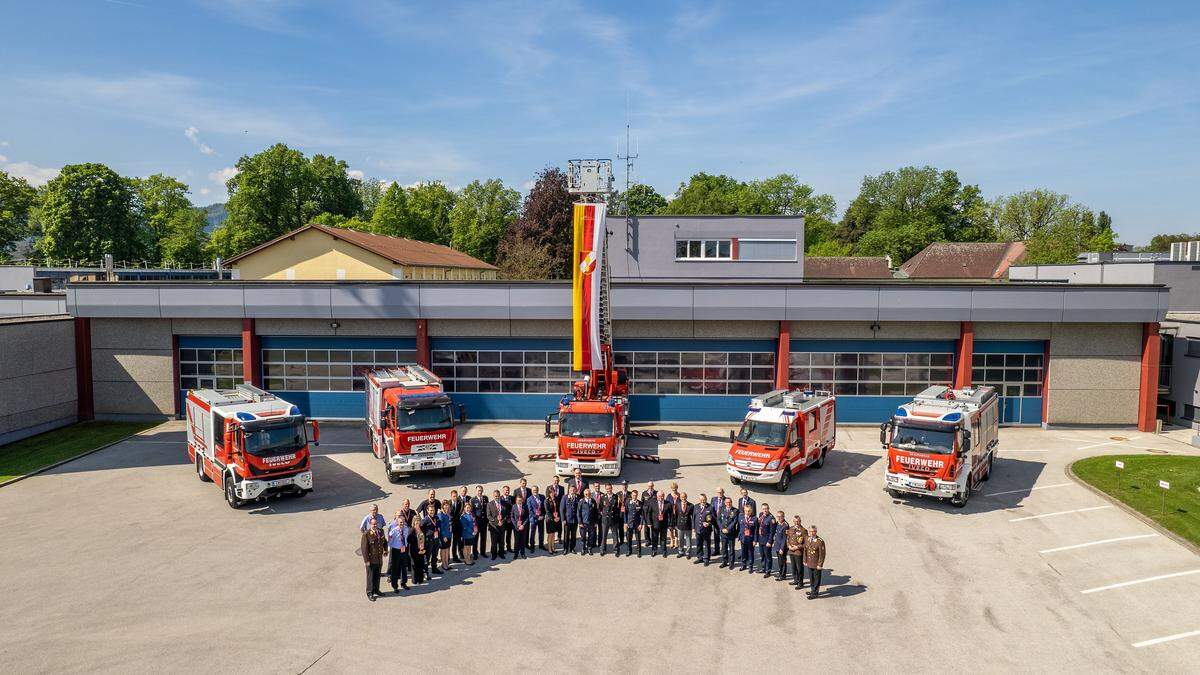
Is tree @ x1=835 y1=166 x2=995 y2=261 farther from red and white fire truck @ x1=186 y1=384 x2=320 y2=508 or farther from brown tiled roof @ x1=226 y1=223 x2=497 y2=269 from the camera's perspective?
red and white fire truck @ x1=186 y1=384 x2=320 y2=508

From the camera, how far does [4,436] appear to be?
88.5ft

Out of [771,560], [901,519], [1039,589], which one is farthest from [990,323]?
[771,560]

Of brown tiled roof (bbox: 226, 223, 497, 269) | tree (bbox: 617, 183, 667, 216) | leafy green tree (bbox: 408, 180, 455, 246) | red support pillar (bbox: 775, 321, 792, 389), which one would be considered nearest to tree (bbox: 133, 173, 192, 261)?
leafy green tree (bbox: 408, 180, 455, 246)

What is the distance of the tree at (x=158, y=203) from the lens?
87.6 m

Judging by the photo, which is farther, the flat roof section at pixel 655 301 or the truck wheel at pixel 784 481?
the flat roof section at pixel 655 301

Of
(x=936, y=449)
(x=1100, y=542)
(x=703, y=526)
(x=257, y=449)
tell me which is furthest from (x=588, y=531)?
(x=1100, y=542)

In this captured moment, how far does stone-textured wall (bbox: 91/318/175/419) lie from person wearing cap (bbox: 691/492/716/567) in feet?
84.5

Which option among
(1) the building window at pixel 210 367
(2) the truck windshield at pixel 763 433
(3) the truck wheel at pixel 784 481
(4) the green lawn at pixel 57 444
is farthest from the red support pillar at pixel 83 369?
(3) the truck wheel at pixel 784 481

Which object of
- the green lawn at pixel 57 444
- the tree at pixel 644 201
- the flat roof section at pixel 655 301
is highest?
the tree at pixel 644 201

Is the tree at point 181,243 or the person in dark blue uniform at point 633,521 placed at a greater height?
the tree at point 181,243

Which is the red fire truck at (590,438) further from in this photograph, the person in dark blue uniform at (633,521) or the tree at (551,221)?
the tree at (551,221)

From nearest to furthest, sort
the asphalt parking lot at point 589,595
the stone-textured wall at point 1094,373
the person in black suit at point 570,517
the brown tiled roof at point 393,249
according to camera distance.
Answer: the asphalt parking lot at point 589,595 < the person in black suit at point 570,517 < the stone-textured wall at point 1094,373 < the brown tiled roof at point 393,249

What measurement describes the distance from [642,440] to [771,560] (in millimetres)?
12683

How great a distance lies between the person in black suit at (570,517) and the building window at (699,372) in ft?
47.2
